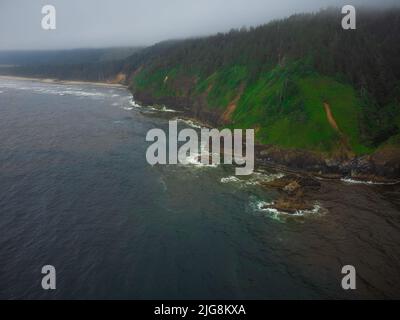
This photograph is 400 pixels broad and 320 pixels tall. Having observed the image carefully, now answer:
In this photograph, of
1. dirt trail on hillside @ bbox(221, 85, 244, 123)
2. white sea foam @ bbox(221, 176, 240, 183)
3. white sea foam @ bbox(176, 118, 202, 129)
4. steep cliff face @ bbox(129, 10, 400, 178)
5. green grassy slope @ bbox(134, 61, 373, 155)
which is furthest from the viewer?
white sea foam @ bbox(176, 118, 202, 129)

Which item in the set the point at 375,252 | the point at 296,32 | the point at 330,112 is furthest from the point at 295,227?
the point at 296,32

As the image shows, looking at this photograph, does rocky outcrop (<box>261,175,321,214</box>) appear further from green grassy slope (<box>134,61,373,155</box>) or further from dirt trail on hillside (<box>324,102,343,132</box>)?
dirt trail on hillside (<box>324,102,343,132</box>)

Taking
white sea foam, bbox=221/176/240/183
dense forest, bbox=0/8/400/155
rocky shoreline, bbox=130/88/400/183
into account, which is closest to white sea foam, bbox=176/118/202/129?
dense forest, bbox=0/8/400/155

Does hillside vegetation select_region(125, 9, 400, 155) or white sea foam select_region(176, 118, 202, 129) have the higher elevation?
hillside vegetation select_region(125, 9, 400, 155)

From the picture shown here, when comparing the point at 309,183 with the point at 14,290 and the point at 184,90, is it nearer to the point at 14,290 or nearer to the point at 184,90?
the point at 14,290

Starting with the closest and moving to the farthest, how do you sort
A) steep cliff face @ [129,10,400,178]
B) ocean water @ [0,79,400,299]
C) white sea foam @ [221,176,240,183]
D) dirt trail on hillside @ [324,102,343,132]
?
ocean water @ [0,79,400,299], white sea foam @ [221,176,240,183], steep cliff face @ [129,10,400,178], dirt trail on hillside @ [324,102,343,132]

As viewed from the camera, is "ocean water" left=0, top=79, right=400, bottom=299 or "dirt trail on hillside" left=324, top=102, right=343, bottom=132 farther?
"dirt trail on hillside" left=324, top=102, right=343, bottom=132

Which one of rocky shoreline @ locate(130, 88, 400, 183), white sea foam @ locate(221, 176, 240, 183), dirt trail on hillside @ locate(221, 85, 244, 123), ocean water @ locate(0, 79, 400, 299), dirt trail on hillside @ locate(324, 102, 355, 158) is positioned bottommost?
ocean water @ locate(0, 79, 400, 299)
